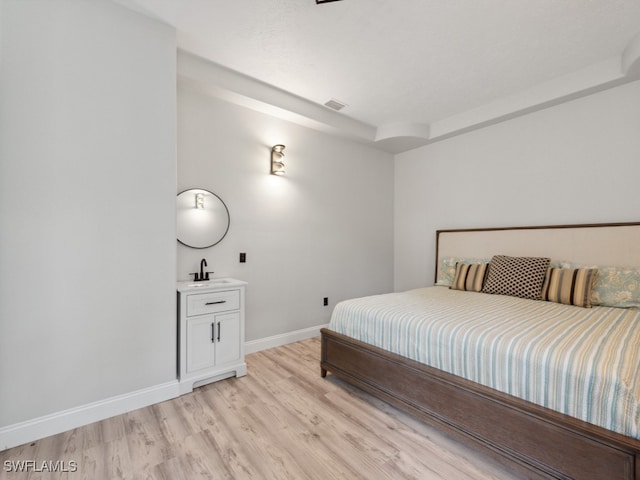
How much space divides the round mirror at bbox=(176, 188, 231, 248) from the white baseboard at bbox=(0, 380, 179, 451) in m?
1.20

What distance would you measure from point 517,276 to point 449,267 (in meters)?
0.83

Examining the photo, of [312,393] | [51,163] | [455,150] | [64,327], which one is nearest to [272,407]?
[312,393]

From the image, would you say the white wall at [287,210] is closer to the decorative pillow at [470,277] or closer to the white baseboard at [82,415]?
the white baseboard at [82,415]

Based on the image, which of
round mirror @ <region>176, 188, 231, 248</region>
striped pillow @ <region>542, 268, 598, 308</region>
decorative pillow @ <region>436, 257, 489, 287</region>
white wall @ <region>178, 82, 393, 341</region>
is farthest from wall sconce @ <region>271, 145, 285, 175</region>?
striped pillow @ <region>542, 268, 598, 308</region>

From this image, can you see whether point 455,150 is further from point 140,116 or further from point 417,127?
point 140,116

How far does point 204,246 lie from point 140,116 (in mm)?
1187

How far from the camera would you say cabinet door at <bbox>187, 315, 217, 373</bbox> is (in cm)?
228

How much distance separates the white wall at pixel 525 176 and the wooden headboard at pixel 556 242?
132 mm

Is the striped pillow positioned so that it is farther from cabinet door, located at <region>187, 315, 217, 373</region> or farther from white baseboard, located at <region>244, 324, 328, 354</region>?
cabinet door, located at <region>187, 315, 217, 373</region>

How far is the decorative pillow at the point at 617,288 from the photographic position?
7.66 ft

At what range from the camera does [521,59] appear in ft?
8.25

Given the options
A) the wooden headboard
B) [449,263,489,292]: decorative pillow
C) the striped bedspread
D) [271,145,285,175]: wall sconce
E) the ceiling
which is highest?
the ceiling

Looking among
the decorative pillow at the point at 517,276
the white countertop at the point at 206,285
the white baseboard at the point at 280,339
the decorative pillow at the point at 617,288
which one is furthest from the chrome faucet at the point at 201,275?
the decorative pillow at the point at 617,288

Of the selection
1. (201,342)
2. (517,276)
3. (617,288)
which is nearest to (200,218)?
(201,342)
